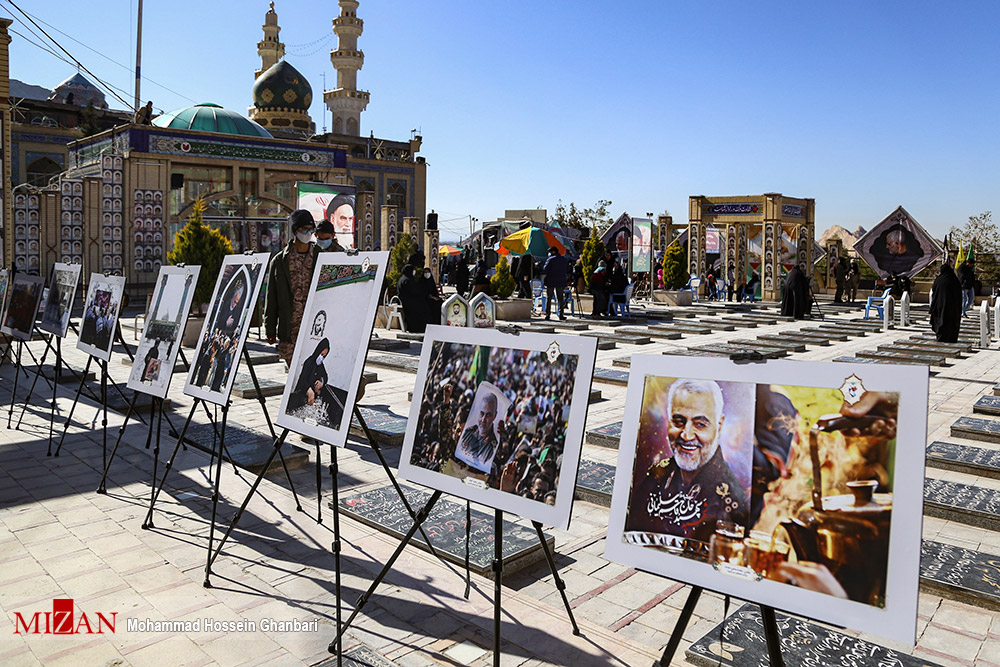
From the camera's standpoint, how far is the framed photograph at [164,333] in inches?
197

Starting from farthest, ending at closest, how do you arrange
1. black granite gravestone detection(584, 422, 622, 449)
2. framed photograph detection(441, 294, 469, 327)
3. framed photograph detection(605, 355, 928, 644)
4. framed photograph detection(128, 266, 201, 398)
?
framed photograph detection(441, 294, 469, 327) < black granite gravestone detection(584, 422, 622, 449) < framed photograph detection(128, 266, 201, 398) < framed photograph detection(605, 355, 928, 644)

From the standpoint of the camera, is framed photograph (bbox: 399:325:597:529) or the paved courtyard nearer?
framed photograph (bbox: 399:325:597:529)

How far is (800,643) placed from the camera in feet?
9.94

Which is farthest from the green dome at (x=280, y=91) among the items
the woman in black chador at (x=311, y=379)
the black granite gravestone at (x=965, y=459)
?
the woman in black chador at (x=311, y=379)

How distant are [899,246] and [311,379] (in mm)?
22881

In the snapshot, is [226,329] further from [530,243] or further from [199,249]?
[530,243]

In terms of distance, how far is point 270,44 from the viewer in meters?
47.4

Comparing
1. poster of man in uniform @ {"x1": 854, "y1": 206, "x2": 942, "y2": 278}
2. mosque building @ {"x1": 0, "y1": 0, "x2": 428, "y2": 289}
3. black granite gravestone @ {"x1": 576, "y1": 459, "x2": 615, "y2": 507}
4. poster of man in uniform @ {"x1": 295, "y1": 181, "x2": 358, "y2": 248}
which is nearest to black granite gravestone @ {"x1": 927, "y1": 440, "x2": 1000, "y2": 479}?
black granite gravestone @ {"x1": 576, "y1": 459, "x2": 615, "y2": 507}

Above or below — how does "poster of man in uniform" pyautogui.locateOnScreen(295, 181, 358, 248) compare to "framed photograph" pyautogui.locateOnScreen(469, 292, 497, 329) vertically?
above

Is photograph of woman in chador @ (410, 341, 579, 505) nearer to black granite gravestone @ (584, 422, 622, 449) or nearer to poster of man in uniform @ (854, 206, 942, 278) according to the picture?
black granite gravestone @ (584, 422, 622, 449)

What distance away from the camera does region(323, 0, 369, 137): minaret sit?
1868 inches

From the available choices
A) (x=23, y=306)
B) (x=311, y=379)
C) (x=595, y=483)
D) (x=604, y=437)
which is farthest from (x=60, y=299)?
(x=595, y=483)

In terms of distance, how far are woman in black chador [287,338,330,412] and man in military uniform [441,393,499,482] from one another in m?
1.02

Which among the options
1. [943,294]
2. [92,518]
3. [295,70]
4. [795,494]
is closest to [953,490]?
[795,494]
